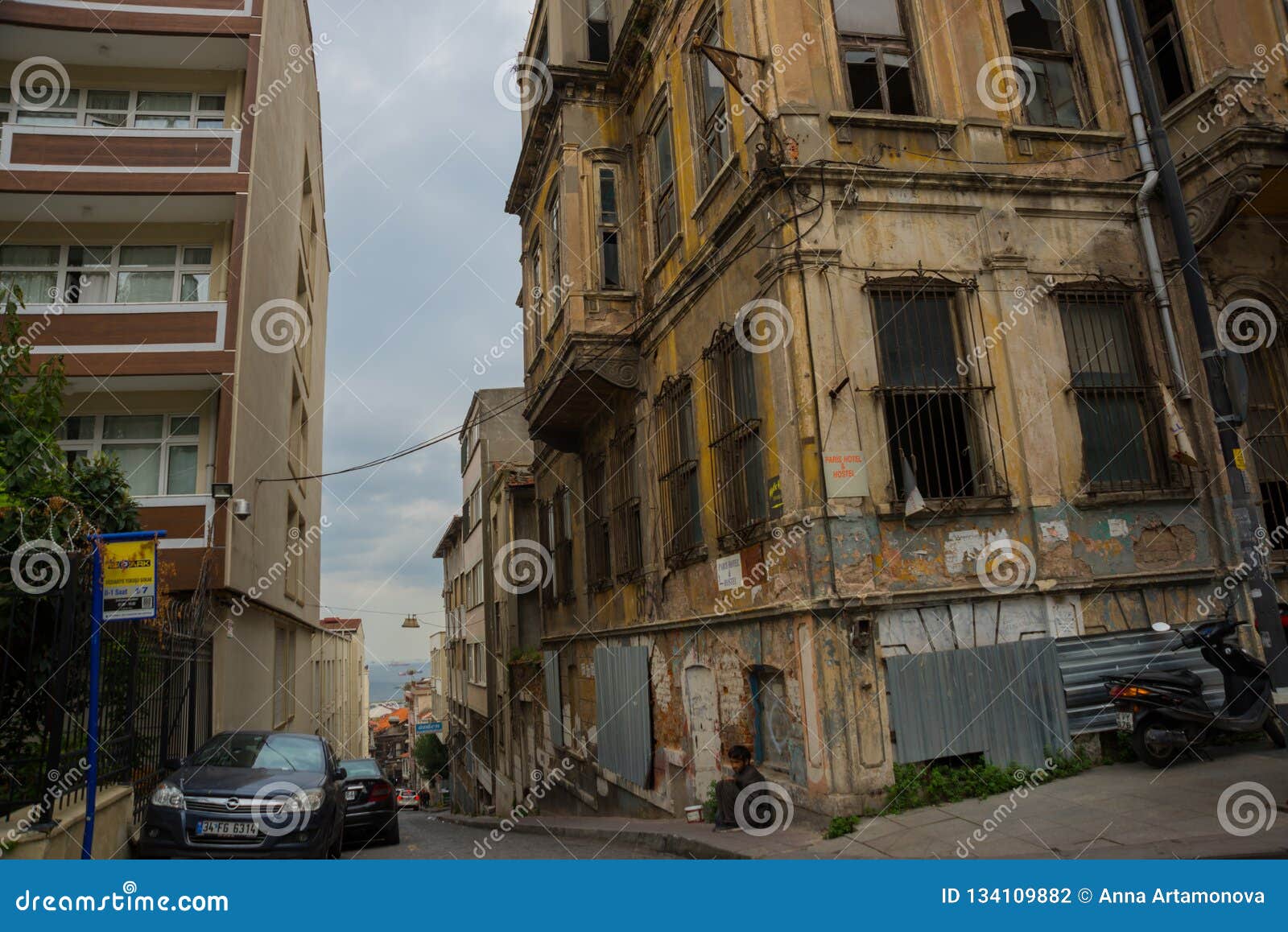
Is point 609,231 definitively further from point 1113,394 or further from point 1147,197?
point 1113,394

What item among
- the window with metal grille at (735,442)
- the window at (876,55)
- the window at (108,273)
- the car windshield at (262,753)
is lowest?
the car windshield at (262,753)

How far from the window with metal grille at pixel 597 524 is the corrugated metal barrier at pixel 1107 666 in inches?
327

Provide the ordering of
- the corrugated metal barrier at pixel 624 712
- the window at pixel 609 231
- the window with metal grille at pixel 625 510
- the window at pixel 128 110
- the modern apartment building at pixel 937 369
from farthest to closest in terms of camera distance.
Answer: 1. the window at pixel 128 110
2. the window at pixel 609 231
3. the window with metal grille at pixel 625 510
4. the corrugated metal barrier at pixel 624 712
5. the modern apartment building at pixel 937 369

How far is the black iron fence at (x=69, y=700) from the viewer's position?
696 cm

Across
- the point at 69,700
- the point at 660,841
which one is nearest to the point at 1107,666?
the point at 660,841

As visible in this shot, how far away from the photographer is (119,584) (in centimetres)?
738

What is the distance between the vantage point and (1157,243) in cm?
1068

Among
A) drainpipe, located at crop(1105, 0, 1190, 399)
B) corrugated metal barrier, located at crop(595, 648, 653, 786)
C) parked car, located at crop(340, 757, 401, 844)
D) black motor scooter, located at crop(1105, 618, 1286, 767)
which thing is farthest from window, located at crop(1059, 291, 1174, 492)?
parked car, located at crop(340, 757, 401, 844)

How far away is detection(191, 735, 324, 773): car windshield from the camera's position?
941 centimetres

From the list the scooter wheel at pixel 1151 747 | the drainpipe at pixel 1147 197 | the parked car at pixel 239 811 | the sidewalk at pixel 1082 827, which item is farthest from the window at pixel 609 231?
the scooter wheel at pixel 1151 747

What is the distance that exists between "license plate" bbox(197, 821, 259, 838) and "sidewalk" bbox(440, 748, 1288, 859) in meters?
4.27

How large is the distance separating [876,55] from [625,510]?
798 centimetres

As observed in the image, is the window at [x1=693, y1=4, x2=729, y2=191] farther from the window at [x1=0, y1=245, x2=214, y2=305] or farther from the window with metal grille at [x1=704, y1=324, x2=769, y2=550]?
the window at [x1=0, y1=245, x2=214, y2=305]

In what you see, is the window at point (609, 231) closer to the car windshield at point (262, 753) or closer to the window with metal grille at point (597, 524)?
the window with metal grille at point (597, 524)
